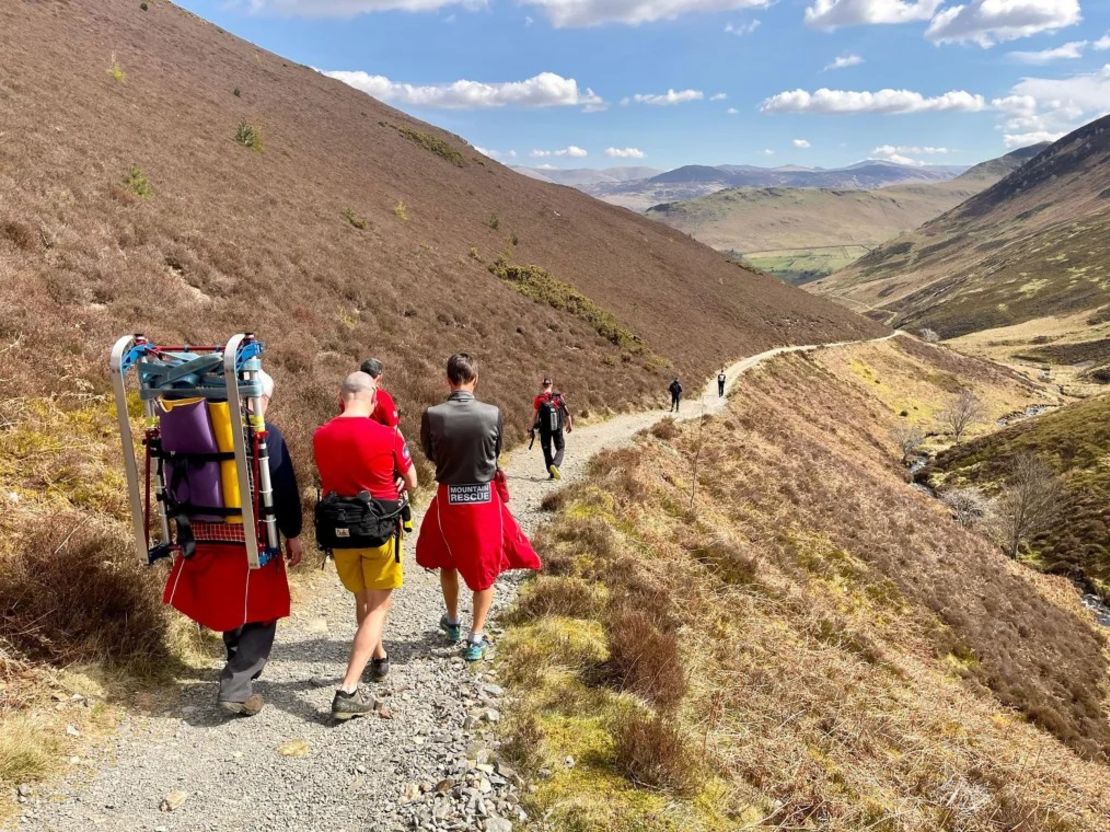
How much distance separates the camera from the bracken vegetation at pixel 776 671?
4.91 metres

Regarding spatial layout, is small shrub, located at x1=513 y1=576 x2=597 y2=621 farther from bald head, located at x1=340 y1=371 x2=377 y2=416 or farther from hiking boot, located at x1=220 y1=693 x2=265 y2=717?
bald head, located at x1=340 y1=371 x2=377 y2=416

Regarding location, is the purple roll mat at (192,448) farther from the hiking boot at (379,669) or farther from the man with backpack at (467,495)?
the hiking boot at (379,669)

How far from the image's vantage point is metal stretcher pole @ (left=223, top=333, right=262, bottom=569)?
165 inches

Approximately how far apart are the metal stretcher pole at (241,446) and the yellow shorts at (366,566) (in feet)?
2.27

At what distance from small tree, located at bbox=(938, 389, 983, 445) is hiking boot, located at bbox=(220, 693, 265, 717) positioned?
67.5 meters

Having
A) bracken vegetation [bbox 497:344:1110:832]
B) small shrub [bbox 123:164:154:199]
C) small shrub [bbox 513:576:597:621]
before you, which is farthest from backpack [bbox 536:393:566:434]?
small shrub [bbox 123:164:154:199]

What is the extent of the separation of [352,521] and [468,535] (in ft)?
4.11

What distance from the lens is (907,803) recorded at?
579 cm

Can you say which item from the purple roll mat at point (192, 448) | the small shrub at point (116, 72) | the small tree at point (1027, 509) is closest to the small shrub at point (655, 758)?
the purple roll mat at point (192, 448)

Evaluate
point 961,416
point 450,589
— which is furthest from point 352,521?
point 961,416

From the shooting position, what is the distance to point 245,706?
491 cm

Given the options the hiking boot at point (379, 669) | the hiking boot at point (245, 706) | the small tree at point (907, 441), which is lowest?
the small tree at point (907, 441)

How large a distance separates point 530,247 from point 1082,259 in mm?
204252

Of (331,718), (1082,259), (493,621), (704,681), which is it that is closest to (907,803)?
(704,681)
